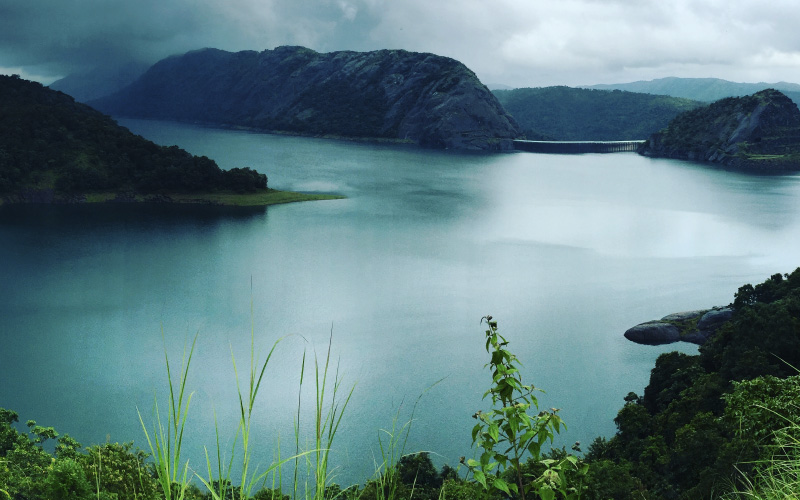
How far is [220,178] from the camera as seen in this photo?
67.8m

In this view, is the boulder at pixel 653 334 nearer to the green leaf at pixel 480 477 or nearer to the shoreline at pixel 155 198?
the green leaf at pixel 480 477

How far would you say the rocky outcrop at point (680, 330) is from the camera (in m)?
29.3

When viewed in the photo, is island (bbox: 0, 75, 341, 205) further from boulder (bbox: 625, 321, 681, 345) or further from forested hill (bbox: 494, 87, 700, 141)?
forested hill (bbox: 494, 87, 700, 141)

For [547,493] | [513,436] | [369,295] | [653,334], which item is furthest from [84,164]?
[547,493]

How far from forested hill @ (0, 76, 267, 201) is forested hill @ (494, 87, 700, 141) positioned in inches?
4270

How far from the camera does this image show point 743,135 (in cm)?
10994

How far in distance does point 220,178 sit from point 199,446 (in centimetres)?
5208

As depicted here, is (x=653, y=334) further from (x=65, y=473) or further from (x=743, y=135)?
(x=743, y=135)

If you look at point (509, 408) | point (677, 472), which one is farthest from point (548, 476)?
point (677, 472)

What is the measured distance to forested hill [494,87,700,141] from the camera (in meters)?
170

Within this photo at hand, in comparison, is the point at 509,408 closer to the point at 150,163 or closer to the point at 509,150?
the point at 150,163

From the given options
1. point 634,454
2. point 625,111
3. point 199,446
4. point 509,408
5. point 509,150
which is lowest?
point 199,446

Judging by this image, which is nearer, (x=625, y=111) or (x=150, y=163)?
(x=150, y=163)

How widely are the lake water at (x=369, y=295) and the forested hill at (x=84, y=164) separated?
4.57m
